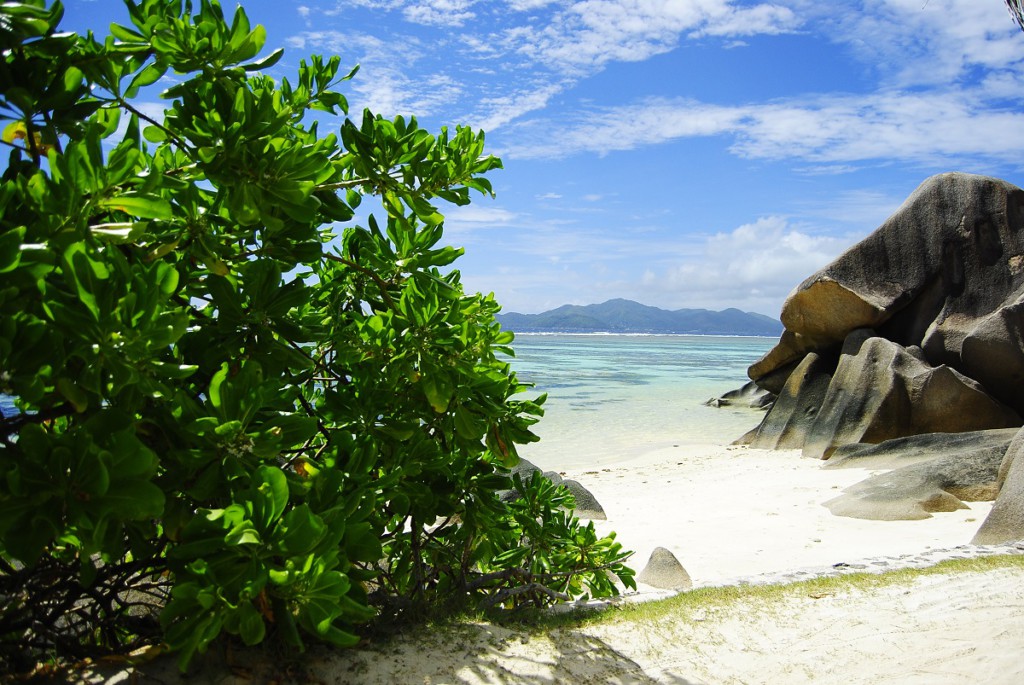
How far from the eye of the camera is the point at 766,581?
4840 millimetres

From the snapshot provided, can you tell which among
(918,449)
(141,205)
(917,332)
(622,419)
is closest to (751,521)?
(918,449)

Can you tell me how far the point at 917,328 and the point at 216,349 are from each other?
45.0 ft

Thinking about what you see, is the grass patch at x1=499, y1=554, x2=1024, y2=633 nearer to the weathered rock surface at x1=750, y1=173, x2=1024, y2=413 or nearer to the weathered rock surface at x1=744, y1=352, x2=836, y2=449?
the weathered rock surface at x1=744, y1=352, x2=836, y2=449

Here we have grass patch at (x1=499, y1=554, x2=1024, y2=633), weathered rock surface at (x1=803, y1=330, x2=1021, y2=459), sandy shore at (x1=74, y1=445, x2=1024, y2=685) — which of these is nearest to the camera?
sandy shore at (x1=74, y1=445, x2=1024, y2=685)

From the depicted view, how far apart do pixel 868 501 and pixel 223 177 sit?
26.1ft

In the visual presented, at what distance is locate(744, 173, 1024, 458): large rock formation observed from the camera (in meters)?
12.2

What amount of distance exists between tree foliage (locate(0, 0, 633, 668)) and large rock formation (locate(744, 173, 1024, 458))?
10.7m

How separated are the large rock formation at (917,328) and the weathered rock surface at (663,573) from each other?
7237 millimetres

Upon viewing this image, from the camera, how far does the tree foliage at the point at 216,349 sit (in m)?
1.98

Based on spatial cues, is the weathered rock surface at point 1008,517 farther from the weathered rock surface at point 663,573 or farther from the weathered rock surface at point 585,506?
the weathered rock surface at point 585,506

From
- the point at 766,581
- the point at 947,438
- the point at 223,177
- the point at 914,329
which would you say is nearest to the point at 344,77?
the point at 223,177

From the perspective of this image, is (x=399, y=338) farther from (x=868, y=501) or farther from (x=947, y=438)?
(x=947, y=438)

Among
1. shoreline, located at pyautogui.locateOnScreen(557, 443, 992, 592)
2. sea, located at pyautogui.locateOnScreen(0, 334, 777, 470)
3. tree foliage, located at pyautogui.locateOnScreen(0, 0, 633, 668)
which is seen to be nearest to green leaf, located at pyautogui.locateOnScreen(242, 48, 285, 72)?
tree foliage, located at pyautogui.locateOnScreen(0, 0, 633, 668)

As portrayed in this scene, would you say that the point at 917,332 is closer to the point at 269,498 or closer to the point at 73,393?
the point at 269,498
